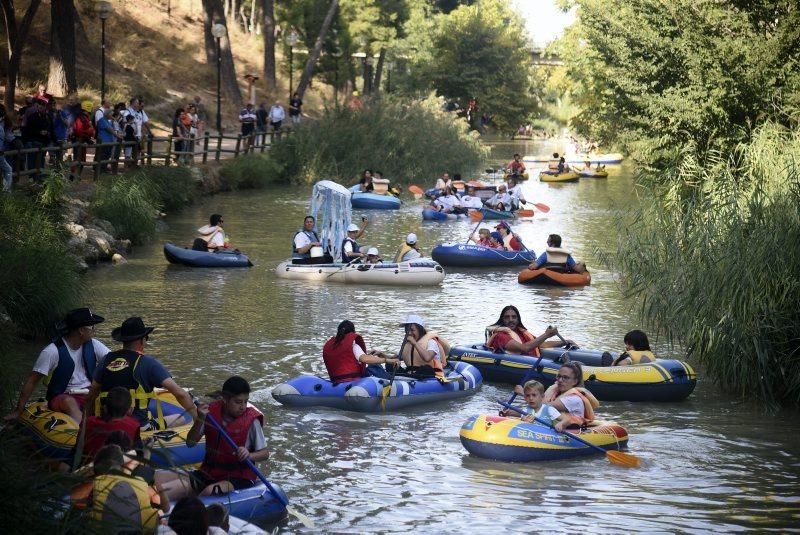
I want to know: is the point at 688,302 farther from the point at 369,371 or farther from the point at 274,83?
the point at 274,83

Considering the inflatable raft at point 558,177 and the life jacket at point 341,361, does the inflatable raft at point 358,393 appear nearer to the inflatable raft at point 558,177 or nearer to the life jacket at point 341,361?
the life jacket at point 341,361

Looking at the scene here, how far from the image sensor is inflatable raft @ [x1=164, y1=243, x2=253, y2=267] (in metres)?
22.4

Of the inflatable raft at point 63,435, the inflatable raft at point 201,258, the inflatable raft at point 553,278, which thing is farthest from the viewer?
the inflatable raft at point 201,258

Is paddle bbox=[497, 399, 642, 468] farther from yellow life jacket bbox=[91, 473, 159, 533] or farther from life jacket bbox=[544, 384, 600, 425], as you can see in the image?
yellow life jacket bbox=[91, 473, 159, 533]

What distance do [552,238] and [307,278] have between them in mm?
4417

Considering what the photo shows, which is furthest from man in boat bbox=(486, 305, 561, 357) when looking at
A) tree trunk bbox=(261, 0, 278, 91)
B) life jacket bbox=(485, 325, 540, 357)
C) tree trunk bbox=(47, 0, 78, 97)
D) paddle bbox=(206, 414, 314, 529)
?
tree trunk bbox=(261, 0, 278, 91)

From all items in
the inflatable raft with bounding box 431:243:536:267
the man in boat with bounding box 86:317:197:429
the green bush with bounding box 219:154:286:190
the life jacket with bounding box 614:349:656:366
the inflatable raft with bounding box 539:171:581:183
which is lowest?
the life jacket with bounding box 614:349:656:366

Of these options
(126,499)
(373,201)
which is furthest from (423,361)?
(373,201)

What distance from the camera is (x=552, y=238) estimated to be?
21.9 m

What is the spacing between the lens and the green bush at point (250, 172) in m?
34.5

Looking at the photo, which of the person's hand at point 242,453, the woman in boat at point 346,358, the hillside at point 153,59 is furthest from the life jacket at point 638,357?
the hillside at point 153,59

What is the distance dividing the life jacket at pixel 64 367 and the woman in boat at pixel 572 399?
14.4ft

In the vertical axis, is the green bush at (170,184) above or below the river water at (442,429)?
above

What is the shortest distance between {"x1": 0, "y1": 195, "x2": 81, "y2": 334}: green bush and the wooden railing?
3.60 meters
